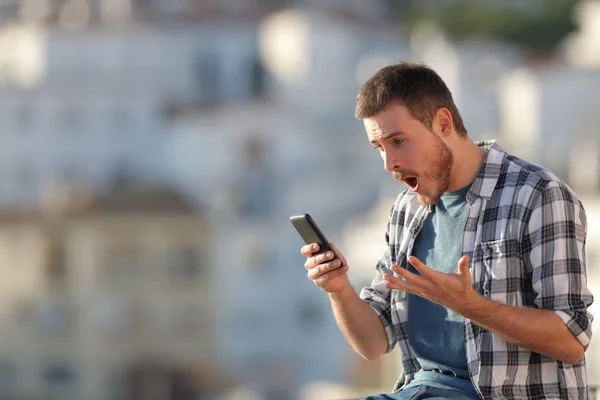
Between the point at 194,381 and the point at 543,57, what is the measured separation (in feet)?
54.2

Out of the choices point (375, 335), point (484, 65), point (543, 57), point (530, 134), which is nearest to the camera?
point (375, 335)

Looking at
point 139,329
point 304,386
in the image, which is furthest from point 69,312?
point 304,386

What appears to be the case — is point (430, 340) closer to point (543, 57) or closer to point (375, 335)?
point (375, 335)

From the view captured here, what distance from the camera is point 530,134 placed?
39719 mm

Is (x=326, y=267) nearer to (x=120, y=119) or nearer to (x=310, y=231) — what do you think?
(x=310, y=231)

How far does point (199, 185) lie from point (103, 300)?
16.8 ft

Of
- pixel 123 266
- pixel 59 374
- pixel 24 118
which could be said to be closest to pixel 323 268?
pixel 59 374

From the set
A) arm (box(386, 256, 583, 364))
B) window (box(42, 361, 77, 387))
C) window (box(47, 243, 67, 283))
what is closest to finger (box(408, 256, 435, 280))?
arm (box(386, 256, 583, 364))

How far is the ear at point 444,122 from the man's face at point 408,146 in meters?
0.01

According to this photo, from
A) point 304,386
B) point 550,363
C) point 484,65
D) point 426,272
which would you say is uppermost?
point 484,65

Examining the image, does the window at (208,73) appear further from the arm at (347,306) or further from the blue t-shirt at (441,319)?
the blue t-shirt at (441,319)

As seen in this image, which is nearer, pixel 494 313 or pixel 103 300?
pixel 494 313

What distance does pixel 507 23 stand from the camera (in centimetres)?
5375

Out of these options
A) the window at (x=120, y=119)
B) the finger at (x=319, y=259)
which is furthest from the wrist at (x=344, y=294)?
the window at (x=120, y=119)
